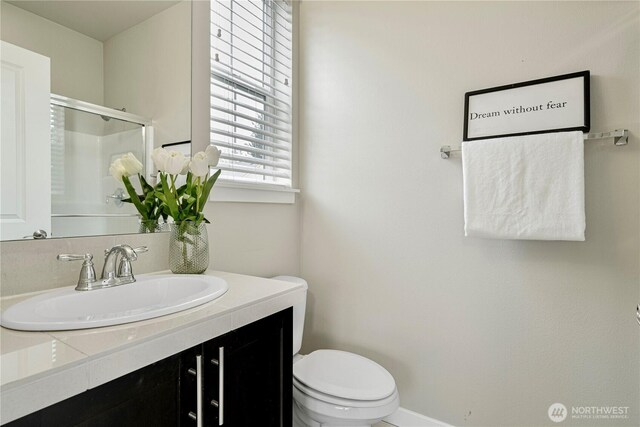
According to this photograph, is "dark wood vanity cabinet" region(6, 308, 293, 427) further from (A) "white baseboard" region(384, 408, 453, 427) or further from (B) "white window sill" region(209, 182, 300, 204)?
(A) "white baseboard" region(384, 408, 453, 427)

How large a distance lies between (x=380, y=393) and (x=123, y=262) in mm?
962

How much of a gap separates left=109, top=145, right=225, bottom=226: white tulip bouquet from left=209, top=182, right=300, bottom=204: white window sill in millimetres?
177

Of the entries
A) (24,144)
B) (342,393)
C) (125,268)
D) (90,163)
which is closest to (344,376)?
(342,393)

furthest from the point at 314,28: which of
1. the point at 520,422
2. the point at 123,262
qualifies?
the point at 520,422

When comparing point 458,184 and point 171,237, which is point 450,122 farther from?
point 171,237

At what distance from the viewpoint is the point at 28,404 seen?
47cm

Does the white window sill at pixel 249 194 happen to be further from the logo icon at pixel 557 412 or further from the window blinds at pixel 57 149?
the logo icon at pixel 557 412

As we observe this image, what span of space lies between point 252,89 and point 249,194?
0.55 m

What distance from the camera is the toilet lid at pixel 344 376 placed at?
1.18m

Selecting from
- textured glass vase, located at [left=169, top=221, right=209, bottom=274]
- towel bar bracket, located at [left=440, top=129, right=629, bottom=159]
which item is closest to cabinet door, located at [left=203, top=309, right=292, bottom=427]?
textured glass vase, located at [left=169, top=221, right=209, bottom=274]

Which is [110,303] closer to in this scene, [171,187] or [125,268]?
[125,268]

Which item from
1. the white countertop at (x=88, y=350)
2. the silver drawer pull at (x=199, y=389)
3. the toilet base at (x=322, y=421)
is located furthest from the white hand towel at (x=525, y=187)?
the silver drawer pull at (x=199, y=389)

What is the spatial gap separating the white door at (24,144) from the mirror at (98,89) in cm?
2

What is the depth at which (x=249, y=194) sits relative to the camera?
154cm
